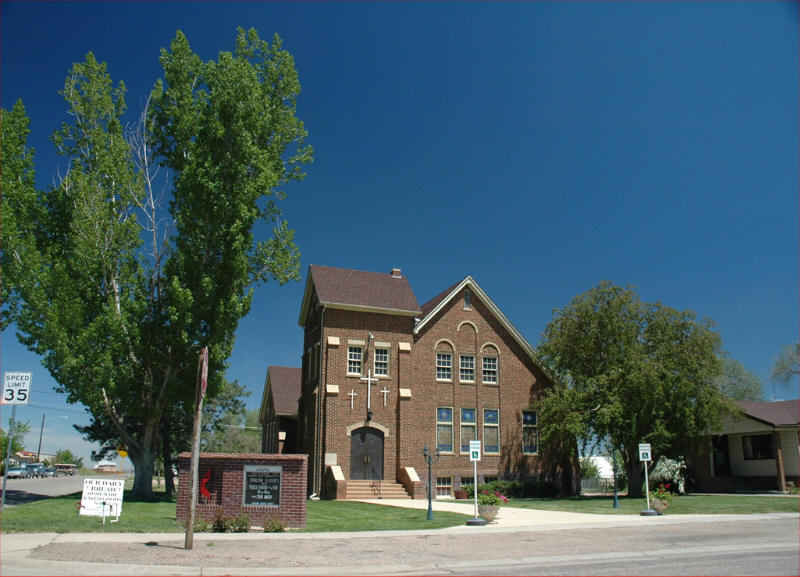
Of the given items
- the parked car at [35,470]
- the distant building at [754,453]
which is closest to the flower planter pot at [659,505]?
the distant building at [754,453]

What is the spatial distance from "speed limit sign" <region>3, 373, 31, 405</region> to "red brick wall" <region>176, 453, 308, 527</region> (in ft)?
13.5

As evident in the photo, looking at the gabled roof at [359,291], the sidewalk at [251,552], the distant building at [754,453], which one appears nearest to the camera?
the sidewalk at [251,552]

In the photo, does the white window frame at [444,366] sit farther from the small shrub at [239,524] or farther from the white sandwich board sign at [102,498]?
the white sandwich board sign at [102,498]

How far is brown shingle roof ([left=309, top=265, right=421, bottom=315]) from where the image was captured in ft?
110

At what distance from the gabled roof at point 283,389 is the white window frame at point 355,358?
11.3 m

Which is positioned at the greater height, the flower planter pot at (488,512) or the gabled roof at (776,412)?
the gabled roof at (776,412)

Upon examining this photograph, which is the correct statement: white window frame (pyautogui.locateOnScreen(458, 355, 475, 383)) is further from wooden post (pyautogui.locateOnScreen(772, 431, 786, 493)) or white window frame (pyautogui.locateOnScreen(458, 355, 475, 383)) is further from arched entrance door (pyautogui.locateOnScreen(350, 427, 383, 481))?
wooden post (pyautogui.locateOnScreen(772, 431, 786, 493))

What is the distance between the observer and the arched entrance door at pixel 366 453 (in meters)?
31.6

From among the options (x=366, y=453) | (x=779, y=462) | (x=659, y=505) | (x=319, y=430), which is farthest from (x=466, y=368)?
(x=779, y=462)

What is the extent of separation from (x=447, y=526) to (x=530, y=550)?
495 cm

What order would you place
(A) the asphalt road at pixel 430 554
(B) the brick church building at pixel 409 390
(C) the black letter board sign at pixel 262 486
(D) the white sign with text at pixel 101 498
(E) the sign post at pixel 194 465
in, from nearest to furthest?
1. (A) the asphalt road at pixel 430 554
2. (E) the sign post at pixel 194 465
3. (D) the white sign with text at pixel 101 498
4. (C) the black letter board sign at pixel 262 486
5. (B) the brick church building at pixel 409 390

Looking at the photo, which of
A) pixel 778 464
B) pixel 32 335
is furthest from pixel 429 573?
pixel 778 464

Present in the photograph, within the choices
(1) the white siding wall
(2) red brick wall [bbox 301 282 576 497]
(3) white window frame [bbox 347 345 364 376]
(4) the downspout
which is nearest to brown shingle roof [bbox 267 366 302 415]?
(2) red brick wall [bbox 301 282 576 497]

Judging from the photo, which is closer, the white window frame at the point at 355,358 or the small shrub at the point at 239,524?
the small shrub at the point at 239,524
